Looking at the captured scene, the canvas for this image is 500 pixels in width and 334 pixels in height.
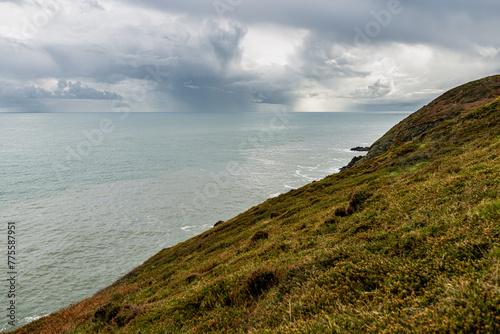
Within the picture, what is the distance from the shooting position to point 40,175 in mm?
98125

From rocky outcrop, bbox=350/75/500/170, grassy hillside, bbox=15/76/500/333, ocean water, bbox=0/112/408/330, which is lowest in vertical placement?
ocean water, bbox=0/112/408/330

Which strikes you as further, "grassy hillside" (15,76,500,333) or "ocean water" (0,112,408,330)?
"ocean water" (0,112,408,330)

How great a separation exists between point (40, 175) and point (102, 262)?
7435cm

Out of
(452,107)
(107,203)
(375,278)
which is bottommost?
(107,203)

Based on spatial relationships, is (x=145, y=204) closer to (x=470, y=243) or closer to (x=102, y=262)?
(x=102, y=262)

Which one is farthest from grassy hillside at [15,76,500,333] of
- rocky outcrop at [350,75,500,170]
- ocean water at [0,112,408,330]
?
rocky outcrop at [350,75,500,170]

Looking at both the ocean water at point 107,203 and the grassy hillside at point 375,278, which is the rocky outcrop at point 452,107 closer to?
the ocean water at point 107,203

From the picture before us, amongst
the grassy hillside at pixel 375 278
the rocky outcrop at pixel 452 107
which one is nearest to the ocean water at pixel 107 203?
the grassy hillside at pixel 375 278

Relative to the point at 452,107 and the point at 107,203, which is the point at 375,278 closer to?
the point at 107,203

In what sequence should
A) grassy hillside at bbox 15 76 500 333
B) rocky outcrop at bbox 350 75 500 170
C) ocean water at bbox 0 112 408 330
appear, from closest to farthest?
grassy hillside at bbox 15 76 500 333
ocean water at bbox 0 112 408 330
rocky outcrop at bbox 350 75 500 170

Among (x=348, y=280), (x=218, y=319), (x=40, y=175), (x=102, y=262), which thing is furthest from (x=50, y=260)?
(x=40, y=175)

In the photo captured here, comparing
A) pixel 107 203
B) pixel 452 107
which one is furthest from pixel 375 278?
pixel 452 107

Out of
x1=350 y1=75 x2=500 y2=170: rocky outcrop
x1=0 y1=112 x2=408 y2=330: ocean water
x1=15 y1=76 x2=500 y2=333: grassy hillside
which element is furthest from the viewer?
x1=350 y1=75 x2=500 y2=170: rocky outcrop

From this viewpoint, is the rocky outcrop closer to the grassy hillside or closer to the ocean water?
the ocean water
